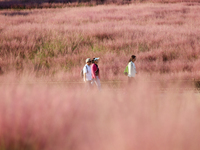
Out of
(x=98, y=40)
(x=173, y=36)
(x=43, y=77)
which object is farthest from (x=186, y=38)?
(x=43, y=77)

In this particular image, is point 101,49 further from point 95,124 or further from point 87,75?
point 95,124

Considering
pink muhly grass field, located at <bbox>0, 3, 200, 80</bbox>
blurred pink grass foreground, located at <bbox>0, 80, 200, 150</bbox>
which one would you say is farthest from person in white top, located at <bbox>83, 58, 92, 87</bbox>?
blurred pink grass foreground, located at <bbox>0, 80, 200, 150</bbox>

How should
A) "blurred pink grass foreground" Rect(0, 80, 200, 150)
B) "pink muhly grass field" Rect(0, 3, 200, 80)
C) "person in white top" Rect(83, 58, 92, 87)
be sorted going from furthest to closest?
"pink muhly grass field" Rect(0, 3, 200, 80) < "person in white top" Rect(83, 58, 92, 87) < "blurred pink grass foreground" Rect(0, 80, 200, 150)

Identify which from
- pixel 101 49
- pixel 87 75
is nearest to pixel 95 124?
pixel 87 75

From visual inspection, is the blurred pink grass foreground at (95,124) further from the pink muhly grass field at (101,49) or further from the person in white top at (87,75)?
the pink muhly grass field at (101,49)

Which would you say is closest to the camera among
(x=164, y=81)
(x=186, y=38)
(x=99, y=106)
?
(x=99, y=106)

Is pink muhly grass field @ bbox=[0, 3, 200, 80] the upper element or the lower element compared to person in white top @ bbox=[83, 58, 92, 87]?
upper

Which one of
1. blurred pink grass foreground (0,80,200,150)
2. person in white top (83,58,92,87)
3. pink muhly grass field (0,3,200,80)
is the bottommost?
blurred pink grass foreground (0,80,200,150)

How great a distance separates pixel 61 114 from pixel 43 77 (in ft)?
23.1

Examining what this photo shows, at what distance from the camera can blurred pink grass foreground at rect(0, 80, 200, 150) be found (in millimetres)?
1848

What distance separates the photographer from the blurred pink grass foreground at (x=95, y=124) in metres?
Answer: 1.85

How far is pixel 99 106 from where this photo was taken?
96.2 inches

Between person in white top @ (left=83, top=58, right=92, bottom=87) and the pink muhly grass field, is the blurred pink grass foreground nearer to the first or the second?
person in white top @ (left=83, top=58, right=92, bottom=87)

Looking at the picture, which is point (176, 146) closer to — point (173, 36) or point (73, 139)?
point (73, 139)
